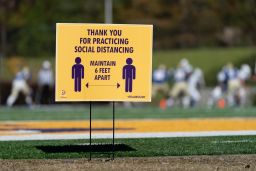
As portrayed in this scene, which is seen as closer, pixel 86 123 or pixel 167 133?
pixel 167 133

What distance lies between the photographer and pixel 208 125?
1878 centimetres

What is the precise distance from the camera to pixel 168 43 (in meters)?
47.1

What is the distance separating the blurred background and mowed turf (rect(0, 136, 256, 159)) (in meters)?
18.1

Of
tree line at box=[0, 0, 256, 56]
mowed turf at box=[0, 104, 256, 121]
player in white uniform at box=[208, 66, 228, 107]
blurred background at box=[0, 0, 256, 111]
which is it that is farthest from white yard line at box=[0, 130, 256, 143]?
tree line at box=[0, 0, 256, 56]

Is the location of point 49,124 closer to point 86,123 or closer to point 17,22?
point 86,123

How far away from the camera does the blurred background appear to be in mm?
34906

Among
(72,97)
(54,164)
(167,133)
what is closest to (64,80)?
(72,97)

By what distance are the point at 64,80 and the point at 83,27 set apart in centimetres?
76

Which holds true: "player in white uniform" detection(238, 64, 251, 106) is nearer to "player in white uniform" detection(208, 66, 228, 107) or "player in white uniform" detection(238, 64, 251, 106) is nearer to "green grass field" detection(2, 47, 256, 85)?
"player in white uniform" detection(208, 66, 228, 107)

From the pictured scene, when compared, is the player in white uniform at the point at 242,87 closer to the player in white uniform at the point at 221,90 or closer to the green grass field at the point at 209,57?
the player in white uniform at the point at 221,90

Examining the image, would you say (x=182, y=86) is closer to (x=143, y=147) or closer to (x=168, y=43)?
(x=168, y=43)

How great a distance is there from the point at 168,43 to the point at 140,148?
1349 inches

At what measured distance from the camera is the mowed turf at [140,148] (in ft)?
40.4

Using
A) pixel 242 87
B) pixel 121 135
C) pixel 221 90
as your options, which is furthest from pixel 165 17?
pixel 121 135
